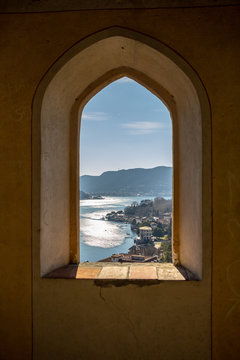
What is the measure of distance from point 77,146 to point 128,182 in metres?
1.90

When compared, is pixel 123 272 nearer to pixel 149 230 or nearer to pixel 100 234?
pixel 149 230

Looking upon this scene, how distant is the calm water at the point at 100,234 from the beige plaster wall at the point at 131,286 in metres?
0.70

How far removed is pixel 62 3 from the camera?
7.28ft

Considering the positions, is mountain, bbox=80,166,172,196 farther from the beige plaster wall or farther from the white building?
the beige plaster wall

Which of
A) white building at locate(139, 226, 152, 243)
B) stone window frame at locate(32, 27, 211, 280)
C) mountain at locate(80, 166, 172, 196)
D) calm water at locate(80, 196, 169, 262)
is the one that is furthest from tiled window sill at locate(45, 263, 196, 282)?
mountain at locate(80, 166, 172, 196)

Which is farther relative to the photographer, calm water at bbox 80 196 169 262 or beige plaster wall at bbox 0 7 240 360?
calm water at bbox 80 196 169 262

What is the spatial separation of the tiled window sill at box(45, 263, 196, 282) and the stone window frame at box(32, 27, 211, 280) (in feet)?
0.34

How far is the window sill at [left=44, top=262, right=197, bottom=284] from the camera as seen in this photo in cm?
222

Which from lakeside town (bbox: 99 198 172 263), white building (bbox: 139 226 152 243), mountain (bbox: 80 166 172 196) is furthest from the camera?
mountain (bbox: 80 166 172 196)

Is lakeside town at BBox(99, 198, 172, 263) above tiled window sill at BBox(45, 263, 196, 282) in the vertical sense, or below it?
above

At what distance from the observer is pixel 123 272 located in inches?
93.4

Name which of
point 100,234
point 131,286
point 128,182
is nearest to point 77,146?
point 100,234

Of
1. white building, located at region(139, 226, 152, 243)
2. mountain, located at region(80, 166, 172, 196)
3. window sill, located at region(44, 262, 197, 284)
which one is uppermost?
mountain, located at region(80, 166, 172, 196)

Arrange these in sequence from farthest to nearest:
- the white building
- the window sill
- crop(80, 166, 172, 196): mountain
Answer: crop(80, 166, 172, 196): mountain
the white building
the window sill
